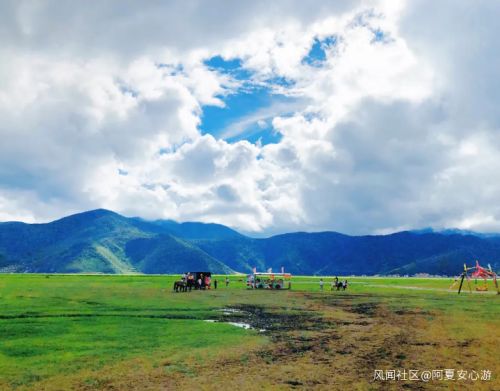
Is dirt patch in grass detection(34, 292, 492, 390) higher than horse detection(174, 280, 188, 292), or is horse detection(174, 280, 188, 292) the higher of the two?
dirt patch in grass detection(34, 292, 492, 390)

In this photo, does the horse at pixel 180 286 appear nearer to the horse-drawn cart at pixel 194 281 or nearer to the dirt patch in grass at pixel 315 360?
the horse-drawn cart at pixel 194 281

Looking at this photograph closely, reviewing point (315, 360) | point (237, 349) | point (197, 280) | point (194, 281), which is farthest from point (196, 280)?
point (315, 360)

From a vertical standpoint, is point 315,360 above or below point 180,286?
above

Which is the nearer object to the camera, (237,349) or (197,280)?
(237,349)

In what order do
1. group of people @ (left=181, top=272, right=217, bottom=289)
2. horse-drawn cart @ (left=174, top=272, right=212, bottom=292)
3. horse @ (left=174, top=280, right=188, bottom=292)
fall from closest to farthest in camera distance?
horse @ (left=174, top=280, right=188, bottom=292) → horse-drawn cart @ (left=174, top=272, right=212, bottom=292) → group of people @ (left=181, top=272, right=217, bottom=289)

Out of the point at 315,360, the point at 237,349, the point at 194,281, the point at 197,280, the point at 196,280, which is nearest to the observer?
the point at 315,360

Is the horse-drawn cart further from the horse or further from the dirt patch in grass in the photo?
the dirt patch in grass

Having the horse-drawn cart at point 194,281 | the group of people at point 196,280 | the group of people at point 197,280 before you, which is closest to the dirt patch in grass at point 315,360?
the horse-drawn cart at point 194,281

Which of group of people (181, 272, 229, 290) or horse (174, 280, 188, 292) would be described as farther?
group of people (181, 272, 229, 290)

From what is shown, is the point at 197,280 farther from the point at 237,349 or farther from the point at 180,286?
the point at 237,349


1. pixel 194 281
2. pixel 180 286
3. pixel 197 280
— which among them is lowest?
pixel 180 286

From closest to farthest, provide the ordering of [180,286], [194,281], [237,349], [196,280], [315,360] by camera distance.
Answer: [315,360] → [237,349] → [180,286] → [194,281] → [196,280]

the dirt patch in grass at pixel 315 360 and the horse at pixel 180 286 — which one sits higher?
the dirt patch in grass at pixel 315 360

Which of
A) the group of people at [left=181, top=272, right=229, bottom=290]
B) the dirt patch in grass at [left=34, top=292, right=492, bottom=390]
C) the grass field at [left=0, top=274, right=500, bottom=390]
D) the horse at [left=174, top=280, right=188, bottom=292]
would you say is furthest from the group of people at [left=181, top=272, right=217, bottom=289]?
the dirt patch in grass at [left=34, top=292, right=492, bottom=390]
